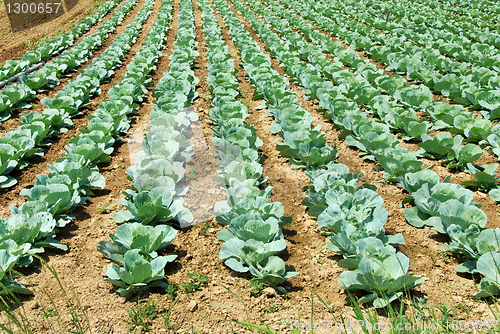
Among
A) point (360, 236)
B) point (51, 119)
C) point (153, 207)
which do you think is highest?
point (360, 236)

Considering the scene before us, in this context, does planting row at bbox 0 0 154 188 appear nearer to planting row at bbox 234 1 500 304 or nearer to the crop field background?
the crop field background

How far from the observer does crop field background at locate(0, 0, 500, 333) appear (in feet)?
9.45

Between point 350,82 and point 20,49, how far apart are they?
10407mm

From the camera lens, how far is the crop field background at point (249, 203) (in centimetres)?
288

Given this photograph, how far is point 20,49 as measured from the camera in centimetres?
1185

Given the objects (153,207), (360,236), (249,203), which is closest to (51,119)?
(153,207)

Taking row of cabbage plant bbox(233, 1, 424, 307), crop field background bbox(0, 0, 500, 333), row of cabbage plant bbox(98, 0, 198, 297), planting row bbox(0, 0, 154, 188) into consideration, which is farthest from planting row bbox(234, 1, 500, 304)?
planting row bbox(0, 0, 154, 188)

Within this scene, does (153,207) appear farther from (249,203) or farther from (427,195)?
(427,195)

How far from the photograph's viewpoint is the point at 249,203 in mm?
3668

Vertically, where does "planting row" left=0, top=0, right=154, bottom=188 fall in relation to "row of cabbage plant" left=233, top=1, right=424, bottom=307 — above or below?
below

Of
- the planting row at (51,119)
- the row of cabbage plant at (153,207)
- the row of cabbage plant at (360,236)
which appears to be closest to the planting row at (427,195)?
the row of cabbage plant at (360,236)

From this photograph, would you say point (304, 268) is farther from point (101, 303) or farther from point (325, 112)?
point (325, 112)

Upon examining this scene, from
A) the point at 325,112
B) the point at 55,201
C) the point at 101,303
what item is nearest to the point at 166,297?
the point at 101,303

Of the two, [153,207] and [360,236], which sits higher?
[360,236]
